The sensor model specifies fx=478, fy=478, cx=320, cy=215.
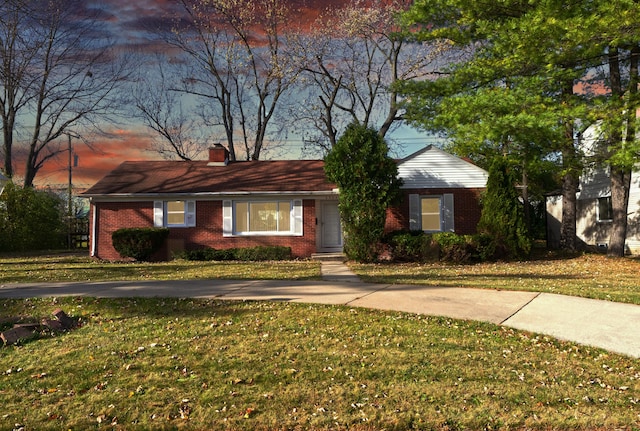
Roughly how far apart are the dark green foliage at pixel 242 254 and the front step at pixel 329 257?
3.51 feet

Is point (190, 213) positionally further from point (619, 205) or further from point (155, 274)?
point (619, 205)

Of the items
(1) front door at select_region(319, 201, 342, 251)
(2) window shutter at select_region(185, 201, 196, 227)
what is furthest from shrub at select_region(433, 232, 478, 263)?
(2) window shutter at select_region(185, 201, 196, 227)

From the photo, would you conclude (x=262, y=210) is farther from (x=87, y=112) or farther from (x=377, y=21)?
(x=87, y=112)

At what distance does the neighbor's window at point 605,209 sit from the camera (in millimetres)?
19875

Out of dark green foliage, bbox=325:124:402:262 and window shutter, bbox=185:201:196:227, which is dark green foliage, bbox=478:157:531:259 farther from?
window shutter, bbox=185:201:196:227

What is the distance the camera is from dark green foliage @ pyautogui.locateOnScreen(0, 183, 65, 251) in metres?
23.8

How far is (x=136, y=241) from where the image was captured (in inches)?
703

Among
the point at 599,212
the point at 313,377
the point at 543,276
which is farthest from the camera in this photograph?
the point at 599,212

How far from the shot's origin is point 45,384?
4.39 m

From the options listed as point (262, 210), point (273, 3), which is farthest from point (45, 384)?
point (273, 3)

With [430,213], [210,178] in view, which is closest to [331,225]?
[430,213]

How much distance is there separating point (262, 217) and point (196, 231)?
2686 mm

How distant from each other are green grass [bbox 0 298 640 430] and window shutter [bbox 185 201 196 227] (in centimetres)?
1267

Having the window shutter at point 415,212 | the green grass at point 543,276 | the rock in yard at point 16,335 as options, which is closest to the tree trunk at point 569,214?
the green grass at point 543,276
